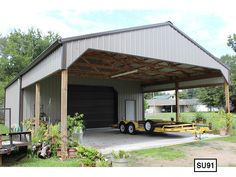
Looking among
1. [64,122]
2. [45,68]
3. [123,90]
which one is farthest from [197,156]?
[123,90]

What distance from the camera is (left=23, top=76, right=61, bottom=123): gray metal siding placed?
14.4 metres

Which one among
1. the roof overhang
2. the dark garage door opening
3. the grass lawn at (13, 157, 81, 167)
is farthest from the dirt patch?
the dark garage door opening

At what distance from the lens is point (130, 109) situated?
760 inches

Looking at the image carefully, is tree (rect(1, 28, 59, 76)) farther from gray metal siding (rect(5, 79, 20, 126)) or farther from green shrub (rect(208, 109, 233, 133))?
green shrub (rect(208, 109, 233, 133))

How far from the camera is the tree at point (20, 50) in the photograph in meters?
31.0

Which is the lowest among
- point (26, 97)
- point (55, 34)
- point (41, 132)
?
point (41, 132)

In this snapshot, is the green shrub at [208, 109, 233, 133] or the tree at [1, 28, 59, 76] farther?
the tree at [1, 28, 59, 76]

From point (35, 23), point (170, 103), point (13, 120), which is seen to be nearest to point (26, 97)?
point (13, 120)

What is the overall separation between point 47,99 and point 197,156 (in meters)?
10.2

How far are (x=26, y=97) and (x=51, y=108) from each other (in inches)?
65.4

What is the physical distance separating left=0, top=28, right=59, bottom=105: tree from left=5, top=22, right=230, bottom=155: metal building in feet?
45.9

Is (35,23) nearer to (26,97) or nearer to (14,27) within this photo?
(14,27)

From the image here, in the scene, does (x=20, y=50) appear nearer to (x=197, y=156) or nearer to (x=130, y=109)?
(x=130, y=109)

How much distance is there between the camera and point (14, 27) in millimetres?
36125
